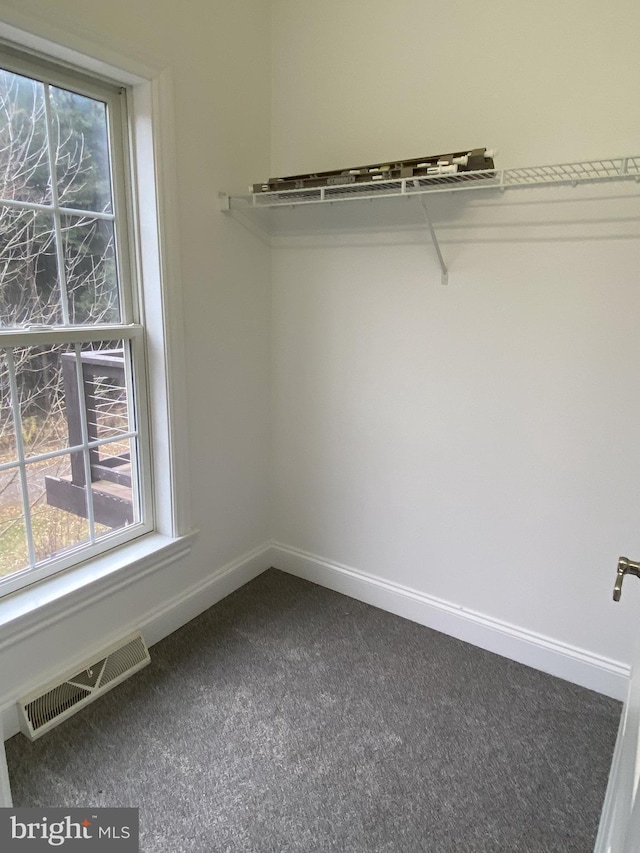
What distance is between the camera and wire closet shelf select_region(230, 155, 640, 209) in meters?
1.54

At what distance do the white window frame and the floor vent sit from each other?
0.81 feet

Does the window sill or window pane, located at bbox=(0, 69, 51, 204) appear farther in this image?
the window sill

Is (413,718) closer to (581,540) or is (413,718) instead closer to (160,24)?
(581,540)

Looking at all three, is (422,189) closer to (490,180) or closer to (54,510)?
(490,180)

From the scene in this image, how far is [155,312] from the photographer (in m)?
1.89

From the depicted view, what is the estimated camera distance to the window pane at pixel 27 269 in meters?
1.54

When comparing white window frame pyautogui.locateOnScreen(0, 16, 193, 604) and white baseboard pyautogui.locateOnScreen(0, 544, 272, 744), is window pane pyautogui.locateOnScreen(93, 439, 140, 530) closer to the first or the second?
white window frame pyautogui.locateOnScreen(0, 16, 193, 604)

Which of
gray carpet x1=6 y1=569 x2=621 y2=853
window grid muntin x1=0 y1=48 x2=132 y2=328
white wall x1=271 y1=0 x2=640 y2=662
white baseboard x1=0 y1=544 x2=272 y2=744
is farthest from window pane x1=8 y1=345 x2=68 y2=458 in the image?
white wall x1=271 y1=0 x2=640 y2=662

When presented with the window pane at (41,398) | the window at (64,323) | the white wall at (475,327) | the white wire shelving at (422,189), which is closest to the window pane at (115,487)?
the window at (64,323)

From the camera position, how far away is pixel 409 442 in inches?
84.5

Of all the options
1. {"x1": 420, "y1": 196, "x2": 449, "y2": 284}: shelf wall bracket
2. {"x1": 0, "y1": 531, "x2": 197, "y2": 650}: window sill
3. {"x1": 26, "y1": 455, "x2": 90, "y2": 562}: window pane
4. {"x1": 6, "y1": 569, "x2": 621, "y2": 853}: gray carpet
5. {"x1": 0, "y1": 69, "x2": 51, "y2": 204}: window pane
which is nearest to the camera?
{"x1": 6, "y1": 569, "x2": 621, "y2": 853}: gray carpet

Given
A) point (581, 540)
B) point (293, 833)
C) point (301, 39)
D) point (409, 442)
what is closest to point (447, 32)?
point (301, 39)

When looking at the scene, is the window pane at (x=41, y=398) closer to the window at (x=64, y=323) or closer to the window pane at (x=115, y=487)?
the window at (x=64, y=323)

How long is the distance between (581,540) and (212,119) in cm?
192
